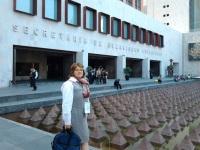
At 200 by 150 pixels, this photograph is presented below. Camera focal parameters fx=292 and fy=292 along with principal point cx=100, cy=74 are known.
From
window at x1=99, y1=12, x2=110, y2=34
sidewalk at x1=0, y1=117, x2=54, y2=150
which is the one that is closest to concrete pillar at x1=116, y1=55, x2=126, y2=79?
window at x1=99, y1=12, x2=110, y2=34

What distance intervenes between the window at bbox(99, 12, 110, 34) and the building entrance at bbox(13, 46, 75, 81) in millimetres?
4988

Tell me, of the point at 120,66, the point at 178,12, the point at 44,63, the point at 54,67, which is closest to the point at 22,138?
the point at 44,63

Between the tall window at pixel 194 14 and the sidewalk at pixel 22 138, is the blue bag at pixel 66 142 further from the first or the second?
the tall window at pixel 194 14

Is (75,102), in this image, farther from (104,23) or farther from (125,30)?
(125,30)

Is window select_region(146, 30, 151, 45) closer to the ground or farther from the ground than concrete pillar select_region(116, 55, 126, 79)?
farther from the ground

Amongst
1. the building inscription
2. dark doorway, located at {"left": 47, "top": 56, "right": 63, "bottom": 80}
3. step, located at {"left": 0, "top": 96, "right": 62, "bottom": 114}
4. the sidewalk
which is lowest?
the sidewalk

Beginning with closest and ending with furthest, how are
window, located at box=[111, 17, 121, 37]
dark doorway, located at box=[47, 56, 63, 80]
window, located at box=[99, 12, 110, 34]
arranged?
1. dark doorway, located at box=[47, 56, 63, 80]
2. window, located at box=[99, 12, 110, 34]
3. window, located at box=[111, 17, 121, 37]

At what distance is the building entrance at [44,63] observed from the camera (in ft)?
88.0

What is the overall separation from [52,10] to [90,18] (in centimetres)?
580

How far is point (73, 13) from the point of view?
25969 millimetres

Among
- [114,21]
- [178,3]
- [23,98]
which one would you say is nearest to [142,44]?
[114,21]

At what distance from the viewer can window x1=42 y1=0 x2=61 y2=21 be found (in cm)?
2252

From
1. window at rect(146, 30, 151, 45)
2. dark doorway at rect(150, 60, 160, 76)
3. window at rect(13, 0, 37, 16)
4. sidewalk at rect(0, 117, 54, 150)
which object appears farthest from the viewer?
dark doorway at rect(150, 60, 160, 76)

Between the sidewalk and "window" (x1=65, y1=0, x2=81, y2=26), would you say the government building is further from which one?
the sidewalk
